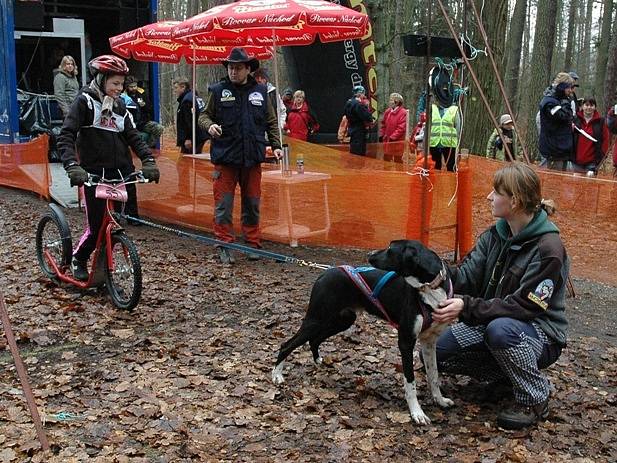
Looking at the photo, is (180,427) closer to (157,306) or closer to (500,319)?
(500,319)

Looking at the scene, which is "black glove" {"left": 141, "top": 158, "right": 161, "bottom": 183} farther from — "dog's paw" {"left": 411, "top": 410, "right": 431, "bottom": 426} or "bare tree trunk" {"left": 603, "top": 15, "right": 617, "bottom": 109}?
"bare tree trunk" {"left": 603, "top": 15, "right": 617, "bottom": 109}

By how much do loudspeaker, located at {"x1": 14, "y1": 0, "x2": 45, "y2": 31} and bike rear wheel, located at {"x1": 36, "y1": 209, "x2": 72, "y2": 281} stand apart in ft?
18.5

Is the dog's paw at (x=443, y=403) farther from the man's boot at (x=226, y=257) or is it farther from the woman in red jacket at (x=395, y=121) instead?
the woman in red jacket at (x=395, y=121)

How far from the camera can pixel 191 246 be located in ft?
26.8

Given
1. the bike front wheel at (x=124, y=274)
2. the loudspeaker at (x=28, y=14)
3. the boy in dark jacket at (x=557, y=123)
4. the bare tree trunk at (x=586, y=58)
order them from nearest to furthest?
the bike front wheel at (x=124, y=274)
the loudspeaker at (x=28, y=14)
the boy in dark jacket at (x=557, y=123)
the bare tree trunk at (x=586, y=58)

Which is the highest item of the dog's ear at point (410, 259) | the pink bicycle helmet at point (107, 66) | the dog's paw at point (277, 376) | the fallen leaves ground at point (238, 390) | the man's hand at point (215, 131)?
the pink bicycle helmet at point (107, 66)

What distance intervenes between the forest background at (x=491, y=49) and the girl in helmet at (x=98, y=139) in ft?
9.16

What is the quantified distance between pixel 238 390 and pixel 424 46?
12.7 ft

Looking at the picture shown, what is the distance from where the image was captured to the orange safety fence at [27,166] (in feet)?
34.7

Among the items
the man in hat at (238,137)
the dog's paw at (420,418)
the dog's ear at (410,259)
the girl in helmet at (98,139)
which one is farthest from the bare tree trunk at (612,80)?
the dog's ear at (410,259)

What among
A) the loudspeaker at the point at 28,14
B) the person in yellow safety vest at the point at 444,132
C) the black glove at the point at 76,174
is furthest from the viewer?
the loudspeaker at the point at 28,14

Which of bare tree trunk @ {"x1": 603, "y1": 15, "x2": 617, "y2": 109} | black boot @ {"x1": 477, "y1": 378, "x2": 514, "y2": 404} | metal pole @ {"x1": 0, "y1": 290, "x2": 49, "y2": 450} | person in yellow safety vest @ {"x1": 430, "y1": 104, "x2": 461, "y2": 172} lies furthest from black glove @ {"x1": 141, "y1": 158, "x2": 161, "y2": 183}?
bare tree trunk @ {"x1": 603, "y1": 15, "x2": 617, "y2": 109}

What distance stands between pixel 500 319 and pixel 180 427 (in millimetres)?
1737

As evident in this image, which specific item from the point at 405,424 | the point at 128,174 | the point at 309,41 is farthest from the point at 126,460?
the point at 309,41
